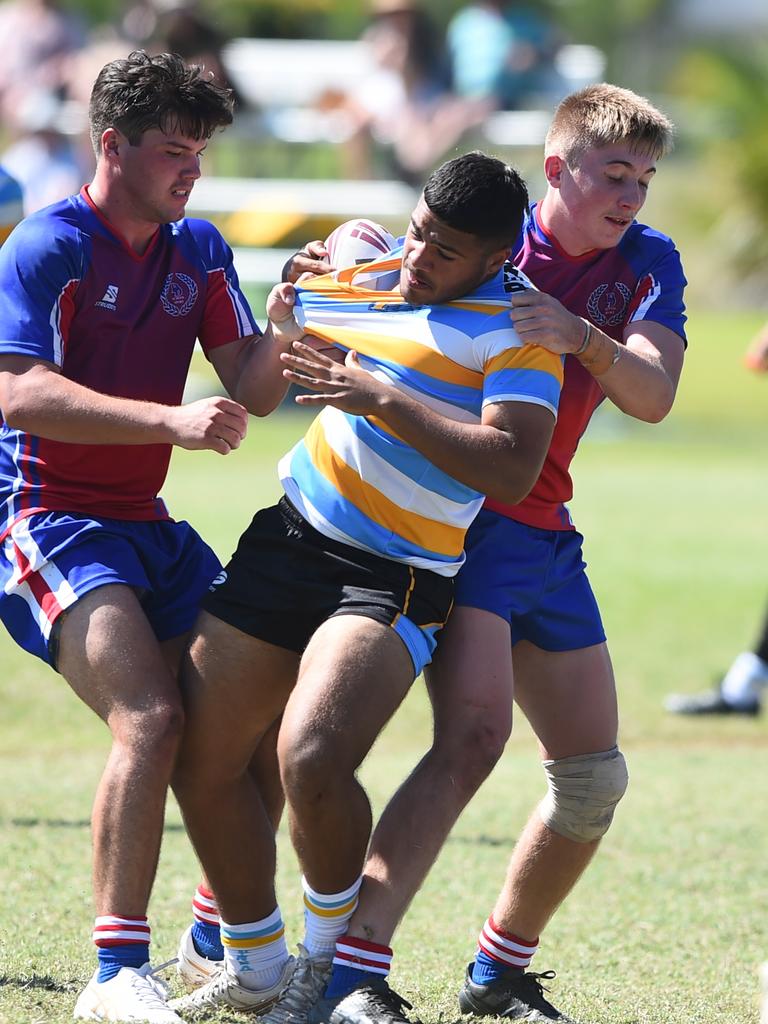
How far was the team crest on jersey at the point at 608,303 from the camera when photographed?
463 cm

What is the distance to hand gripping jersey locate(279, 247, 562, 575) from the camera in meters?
4.11

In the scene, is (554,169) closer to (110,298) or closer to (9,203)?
(110,298)

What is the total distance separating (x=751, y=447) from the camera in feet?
66.5

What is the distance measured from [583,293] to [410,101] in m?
16.0

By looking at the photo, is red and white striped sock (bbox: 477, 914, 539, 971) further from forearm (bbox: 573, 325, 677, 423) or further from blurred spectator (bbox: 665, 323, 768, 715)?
blurred spectator (bbox: 665, 323, 768, 715)

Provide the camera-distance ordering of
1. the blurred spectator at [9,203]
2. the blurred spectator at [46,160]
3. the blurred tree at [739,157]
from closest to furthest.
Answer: the blurred spectator at [9,203]
the blurred spectator at [46,160]
the blurred tree at [739,157]

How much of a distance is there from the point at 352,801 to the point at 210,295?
1.53 metres

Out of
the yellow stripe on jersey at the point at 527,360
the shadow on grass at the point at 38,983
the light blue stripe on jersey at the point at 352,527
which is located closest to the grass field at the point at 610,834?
the shadow on grass at the point at 38,983

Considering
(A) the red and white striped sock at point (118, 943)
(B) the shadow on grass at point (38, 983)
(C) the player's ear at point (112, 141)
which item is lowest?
(B) the shadow on grass at point (38, 983)

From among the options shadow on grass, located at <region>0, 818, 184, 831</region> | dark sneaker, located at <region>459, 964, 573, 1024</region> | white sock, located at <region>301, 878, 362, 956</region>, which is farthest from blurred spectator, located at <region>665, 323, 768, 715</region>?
white sock, located at <region>301, 878, 362, 956</region>

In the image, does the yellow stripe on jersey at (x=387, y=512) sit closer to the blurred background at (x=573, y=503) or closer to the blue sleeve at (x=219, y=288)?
the blue sleeve at (x=219, y=288)

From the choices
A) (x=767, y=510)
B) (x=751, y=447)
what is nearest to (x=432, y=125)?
(x=751, y=447)

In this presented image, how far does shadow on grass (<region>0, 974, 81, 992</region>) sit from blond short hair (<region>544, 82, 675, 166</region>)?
8.61 ft

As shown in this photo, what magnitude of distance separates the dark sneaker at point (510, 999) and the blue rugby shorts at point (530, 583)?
921mm
